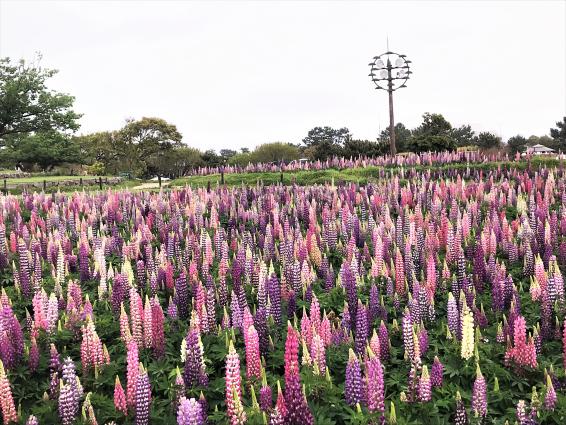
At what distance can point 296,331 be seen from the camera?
5523mm

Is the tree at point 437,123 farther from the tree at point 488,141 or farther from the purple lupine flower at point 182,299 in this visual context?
the purple lupine flower at point 182,299

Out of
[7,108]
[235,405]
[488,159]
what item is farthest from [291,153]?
[235,405]

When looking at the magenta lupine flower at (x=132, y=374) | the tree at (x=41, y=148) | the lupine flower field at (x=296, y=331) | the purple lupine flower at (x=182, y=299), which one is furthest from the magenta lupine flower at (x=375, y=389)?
the tree at (x=41, y=148)

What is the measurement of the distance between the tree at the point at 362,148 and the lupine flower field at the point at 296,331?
86.8ft

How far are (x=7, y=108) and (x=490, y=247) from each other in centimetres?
4183

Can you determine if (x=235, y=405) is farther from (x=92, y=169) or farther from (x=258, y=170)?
(x=92, y=169)

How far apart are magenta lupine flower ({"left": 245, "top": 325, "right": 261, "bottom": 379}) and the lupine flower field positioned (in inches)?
0.7

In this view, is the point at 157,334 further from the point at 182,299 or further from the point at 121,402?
the point at 182,299

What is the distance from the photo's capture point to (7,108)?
42062 millimetres

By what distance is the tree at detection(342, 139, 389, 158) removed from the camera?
3731 centimetres

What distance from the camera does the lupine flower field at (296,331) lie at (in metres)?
4.67

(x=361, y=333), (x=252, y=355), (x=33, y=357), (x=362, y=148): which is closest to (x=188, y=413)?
(x=252, y=355)

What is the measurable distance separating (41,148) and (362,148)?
22.8 m

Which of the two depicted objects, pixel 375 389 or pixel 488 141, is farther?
pixel 488 141
